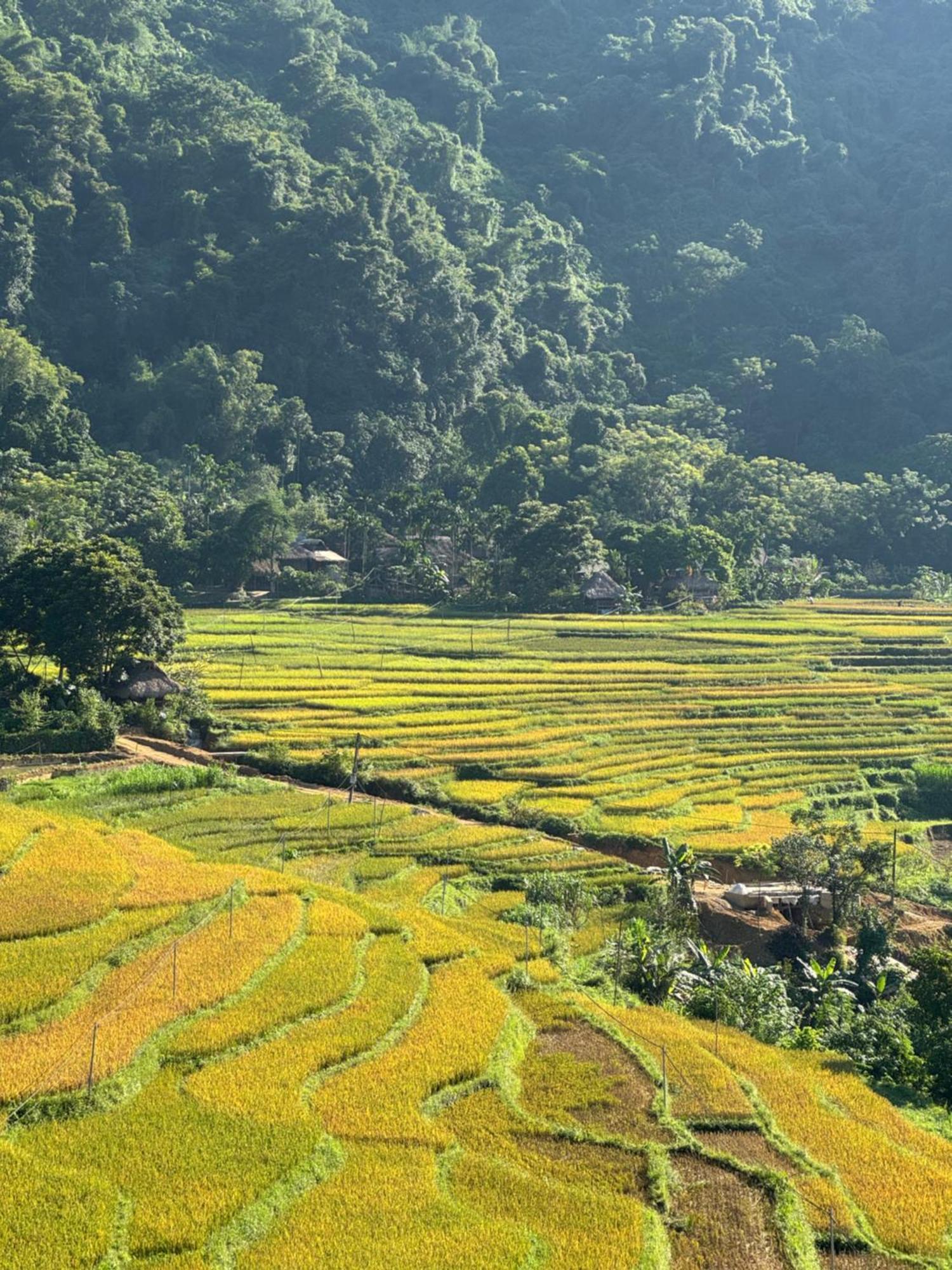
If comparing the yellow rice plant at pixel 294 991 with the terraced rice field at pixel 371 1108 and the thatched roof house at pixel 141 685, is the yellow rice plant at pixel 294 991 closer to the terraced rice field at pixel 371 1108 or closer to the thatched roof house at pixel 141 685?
the terraced rice field at pixel 371 1108

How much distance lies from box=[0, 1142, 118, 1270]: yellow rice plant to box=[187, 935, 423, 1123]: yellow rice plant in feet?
6.94

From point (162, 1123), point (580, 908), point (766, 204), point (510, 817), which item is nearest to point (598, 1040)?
point (162, 1123)

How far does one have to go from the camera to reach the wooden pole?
15.5 metres

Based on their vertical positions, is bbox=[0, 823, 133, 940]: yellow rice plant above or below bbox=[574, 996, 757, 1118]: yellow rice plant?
A: above

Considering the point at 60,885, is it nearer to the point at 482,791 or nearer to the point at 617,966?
the point at 617,966

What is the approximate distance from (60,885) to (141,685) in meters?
17.2

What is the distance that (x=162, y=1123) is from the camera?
15.1m

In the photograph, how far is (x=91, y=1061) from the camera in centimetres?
1566

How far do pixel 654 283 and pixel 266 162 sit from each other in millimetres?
41097

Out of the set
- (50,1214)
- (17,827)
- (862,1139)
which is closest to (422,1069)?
(50,1214)

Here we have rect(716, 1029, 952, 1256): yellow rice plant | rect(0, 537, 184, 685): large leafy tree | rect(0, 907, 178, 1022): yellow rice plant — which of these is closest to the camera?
rect(716, 1029, 952, 1256): yellow rice plant

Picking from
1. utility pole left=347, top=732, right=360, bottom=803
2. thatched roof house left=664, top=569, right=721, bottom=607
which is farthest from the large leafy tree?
thatched roof house left=664, top=569, right=721, bottom=607

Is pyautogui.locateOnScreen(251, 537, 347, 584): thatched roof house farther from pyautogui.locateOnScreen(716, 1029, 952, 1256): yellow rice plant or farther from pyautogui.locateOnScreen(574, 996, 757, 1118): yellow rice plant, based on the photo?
pyautogui.locateOnScreen(716, 1029, 952, 1256): yellow rice plant

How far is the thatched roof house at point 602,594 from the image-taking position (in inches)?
2566
